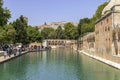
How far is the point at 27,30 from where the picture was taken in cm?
10800

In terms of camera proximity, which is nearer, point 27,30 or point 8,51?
point 8,51

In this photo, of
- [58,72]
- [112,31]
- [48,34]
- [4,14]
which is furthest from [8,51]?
[48,34]

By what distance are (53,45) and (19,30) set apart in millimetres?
67775

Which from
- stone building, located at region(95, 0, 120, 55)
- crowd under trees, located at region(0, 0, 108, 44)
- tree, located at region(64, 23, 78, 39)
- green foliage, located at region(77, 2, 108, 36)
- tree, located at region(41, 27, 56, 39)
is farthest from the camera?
tree, located at region(41, 27, 56, 39)

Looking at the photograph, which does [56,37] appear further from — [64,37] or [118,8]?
[118,8]

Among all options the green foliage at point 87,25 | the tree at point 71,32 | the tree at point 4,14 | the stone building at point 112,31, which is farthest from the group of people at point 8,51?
the tree at point 71,32

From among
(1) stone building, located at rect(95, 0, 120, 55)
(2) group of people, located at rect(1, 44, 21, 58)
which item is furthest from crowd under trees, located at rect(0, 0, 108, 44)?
(1) stone building, located at rect(95, 0, 120, 55)

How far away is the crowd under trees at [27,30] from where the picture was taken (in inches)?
1971

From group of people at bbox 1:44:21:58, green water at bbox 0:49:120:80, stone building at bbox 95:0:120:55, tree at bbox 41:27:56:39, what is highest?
tree at bbox 41:27:56:39

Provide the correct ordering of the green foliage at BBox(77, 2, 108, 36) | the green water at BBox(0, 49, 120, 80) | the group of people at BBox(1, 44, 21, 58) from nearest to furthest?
the green water at BBox(0, 49, 120, 80) < the group of people at BBox(1, 44, 21, 58) < the green foliage at BBox(77, 2, 108, 36)

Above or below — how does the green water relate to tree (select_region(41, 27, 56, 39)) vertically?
below

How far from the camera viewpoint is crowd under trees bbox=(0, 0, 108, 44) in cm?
5006

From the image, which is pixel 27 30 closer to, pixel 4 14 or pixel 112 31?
pixel 4 14

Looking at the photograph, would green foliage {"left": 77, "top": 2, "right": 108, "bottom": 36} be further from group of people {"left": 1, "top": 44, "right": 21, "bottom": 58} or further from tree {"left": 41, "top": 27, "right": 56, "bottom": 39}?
tree {"left": 41, "top": 27, "right": 56, "bottom": 39}
